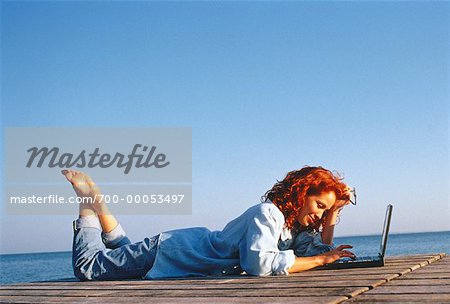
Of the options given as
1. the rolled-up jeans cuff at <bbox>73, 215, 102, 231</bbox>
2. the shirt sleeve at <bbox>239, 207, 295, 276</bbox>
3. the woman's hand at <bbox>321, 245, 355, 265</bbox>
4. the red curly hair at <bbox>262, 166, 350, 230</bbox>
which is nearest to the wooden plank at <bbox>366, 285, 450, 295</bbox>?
the shirt sleeve at <bbox>239, 207, 295, 276</bbox>

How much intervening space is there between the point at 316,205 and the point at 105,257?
146 centimetres

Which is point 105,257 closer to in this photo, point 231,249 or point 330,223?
point 231,249

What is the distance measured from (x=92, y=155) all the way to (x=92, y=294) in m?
5.07

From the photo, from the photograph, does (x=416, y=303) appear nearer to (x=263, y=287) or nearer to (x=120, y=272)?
(x=263, y=287)

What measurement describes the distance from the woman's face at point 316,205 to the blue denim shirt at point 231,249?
0.25 metres

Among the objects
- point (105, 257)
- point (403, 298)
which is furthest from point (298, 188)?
point (403, 298)

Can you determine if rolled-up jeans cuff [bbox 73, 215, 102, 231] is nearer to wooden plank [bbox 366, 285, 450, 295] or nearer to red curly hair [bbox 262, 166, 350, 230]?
red curly hair [bbox 262, 166, 350, 230]

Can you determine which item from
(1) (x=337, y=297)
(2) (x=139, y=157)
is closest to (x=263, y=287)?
(1) (x=337, y=297)

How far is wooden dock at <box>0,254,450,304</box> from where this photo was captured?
2.56 m

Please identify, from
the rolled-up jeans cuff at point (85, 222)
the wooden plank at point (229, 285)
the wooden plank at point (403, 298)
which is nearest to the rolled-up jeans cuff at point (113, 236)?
the rolled-up jeans cuff at point (85, 222)

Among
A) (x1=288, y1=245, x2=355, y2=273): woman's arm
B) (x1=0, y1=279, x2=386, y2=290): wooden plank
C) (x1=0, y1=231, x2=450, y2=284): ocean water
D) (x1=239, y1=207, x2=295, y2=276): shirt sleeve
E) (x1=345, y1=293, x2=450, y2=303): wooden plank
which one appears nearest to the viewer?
(x1=345, y1=293, x2=450, y2=303): wooden plank

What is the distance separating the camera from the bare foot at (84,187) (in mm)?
4398

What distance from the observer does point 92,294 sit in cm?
331

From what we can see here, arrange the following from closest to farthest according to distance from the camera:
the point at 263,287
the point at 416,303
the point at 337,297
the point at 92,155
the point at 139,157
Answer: the point at 416,303
the point at 337,297
the point at 263,287
the point at 92,155
the point at 139,157
